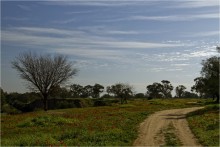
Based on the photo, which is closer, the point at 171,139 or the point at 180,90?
the point at 171,139

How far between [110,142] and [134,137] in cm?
281

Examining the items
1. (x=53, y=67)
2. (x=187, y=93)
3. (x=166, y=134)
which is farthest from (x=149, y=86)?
(x=166, y=134)

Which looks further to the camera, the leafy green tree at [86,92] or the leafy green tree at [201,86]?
the leafy green tree at [86,92]

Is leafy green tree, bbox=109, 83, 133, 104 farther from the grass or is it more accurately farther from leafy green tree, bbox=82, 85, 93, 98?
the grass

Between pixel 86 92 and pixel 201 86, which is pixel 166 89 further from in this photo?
pixel 201 86

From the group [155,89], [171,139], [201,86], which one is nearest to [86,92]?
[155,89]

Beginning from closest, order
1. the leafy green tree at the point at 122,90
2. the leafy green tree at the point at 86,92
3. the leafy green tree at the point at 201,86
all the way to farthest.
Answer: the leafy green tree at the point at 201,86 < the leafy green tree at the point at 122,90 < the leafy green tree at the point at 86,92

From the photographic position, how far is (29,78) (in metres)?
58.6

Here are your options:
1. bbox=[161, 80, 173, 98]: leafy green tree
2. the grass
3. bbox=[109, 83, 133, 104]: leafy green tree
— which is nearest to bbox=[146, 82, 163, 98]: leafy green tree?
bbox=[161, 80, 173, 98]: leafy green tree

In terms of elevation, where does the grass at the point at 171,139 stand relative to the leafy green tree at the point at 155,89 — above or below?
below

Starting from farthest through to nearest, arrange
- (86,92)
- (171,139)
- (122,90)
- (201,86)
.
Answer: (86,92) < (122,90) < (201,86) < (171,139)

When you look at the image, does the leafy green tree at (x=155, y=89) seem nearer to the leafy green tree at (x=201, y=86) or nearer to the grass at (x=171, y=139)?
the leafy green tree at (x=201, y=86)

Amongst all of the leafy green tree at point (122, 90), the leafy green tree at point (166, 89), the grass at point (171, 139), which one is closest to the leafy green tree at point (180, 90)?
the leafy green tree at point (166, 89)

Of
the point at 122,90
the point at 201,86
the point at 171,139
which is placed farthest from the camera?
the point at 122,90
